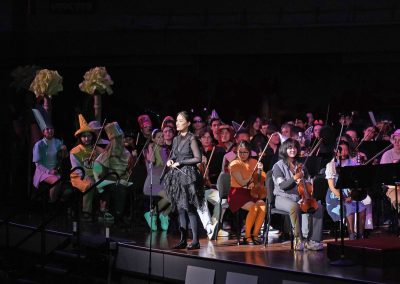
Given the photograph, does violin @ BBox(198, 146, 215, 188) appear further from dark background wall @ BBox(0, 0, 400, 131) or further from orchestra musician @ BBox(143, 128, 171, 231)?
dark background wall @ BBox(0, 0, 400, 131)

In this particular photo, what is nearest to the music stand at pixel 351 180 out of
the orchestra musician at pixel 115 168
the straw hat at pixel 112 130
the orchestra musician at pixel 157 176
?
the orchestra musician at pixel 157 176

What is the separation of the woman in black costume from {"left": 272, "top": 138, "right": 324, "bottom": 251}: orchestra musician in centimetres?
87

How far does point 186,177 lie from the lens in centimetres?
884

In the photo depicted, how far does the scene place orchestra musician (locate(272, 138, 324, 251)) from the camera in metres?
8.80

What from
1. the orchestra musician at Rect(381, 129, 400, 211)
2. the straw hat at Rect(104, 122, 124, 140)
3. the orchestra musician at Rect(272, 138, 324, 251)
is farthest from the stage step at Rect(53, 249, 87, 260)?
the orchestra musician at Rect(381, 129, 400, 211)

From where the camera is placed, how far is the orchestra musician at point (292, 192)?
8.80 metres

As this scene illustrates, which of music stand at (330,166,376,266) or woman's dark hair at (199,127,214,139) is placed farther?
woman's dark hair at (199,127,214,139)

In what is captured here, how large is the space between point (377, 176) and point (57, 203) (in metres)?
4.22

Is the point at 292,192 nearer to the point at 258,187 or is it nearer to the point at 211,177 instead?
the point at 258,187

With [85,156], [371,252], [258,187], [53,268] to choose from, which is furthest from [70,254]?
[371,252]

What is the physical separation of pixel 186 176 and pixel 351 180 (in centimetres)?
184

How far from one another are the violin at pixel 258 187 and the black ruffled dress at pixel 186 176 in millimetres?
804

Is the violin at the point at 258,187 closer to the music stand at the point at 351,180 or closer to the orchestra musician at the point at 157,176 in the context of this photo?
the orchestra musician at the point at 157,176

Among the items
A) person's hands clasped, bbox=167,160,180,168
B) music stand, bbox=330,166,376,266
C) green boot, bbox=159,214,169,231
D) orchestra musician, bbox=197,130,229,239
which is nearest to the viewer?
music stand, bbox=330,166,376,266
